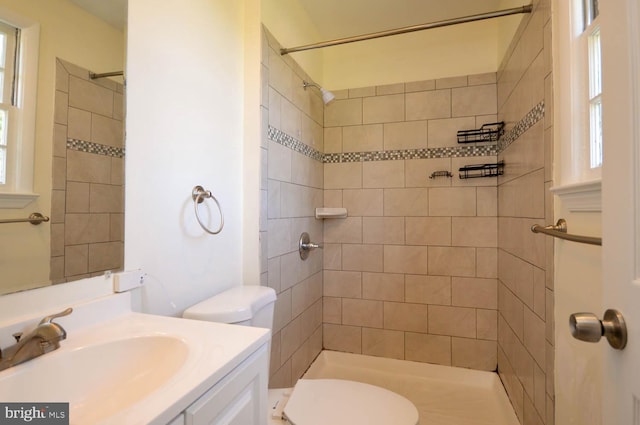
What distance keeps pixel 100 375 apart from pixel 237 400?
34 centimetres

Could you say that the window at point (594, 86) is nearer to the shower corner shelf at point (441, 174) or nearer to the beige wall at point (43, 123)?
the shower corner shelf at point (441, 174)

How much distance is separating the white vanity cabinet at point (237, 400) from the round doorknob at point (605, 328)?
710mm

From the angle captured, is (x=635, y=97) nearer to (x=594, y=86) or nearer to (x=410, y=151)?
(x=594, y=86)

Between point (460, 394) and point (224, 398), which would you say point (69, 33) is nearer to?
point (224, 398)

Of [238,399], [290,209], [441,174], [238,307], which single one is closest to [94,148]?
[238,307]

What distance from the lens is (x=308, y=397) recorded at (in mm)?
1398

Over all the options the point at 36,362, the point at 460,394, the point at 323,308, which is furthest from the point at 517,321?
the point at 36,362

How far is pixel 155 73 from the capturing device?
3.76 feet

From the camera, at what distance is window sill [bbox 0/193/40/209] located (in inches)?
29.6

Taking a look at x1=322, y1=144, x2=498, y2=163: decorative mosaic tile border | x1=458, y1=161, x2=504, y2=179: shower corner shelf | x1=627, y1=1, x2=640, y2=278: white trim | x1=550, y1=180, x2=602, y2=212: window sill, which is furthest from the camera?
x1=322, y1=144, x2=498, y2=163: decorative mosaic tile border

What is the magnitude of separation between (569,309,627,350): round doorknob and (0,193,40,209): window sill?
1.27m

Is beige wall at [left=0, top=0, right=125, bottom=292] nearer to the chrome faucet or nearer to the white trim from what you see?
the chrome faucet

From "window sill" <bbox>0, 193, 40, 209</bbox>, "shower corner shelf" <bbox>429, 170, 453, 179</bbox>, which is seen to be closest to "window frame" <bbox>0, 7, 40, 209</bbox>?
"window sill" <bbox>0, 193, 40, 209</bbox>

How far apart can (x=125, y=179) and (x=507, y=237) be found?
6.95 feet
